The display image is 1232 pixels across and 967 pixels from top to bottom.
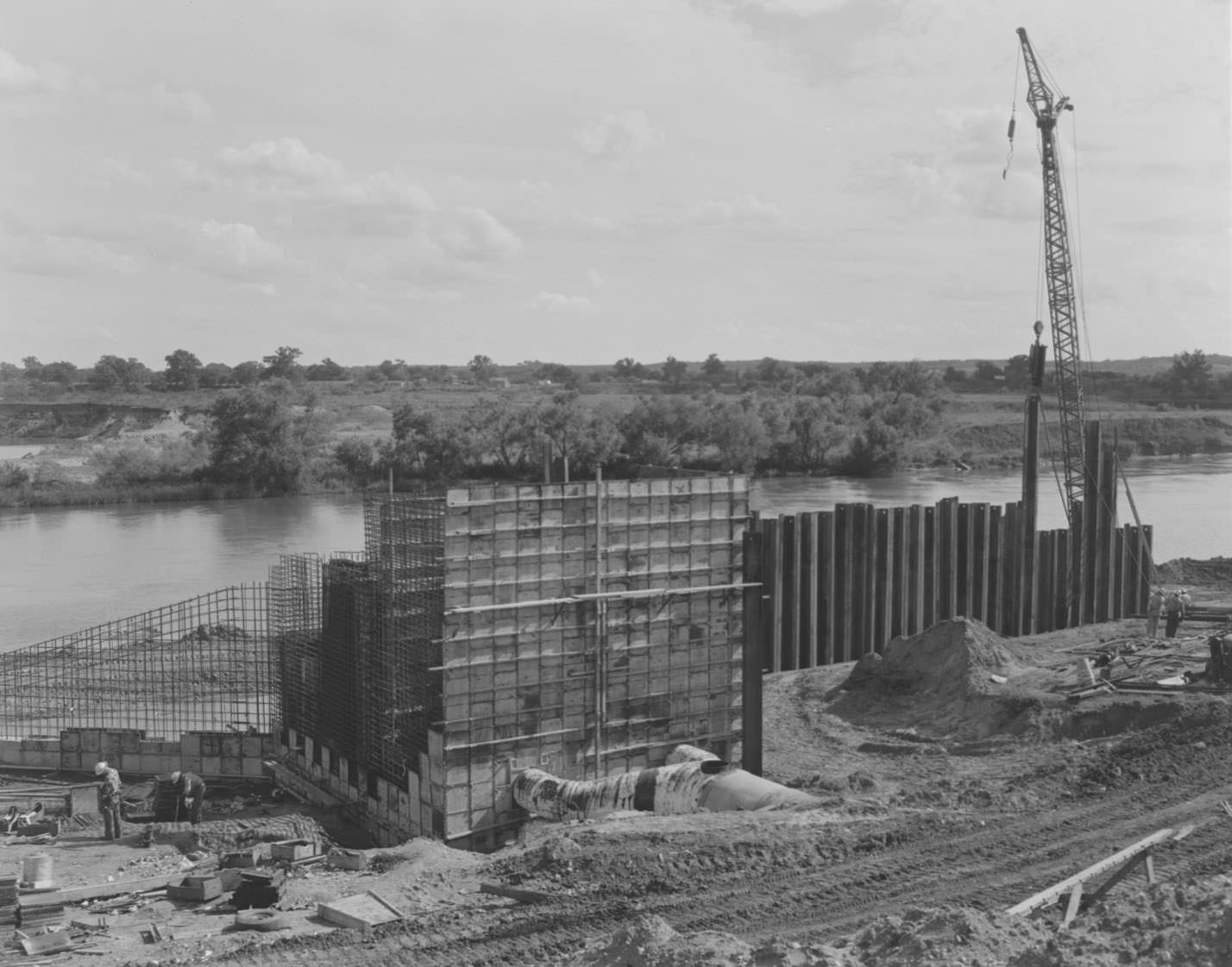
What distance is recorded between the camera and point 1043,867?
11539 millimetres

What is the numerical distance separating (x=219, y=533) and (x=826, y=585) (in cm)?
2964

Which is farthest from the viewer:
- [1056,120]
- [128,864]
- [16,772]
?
[1056,120]

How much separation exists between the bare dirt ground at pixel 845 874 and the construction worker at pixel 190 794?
1.17ft

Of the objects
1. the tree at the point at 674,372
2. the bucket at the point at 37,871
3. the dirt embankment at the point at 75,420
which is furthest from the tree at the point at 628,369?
the bucket at the point at 37,871

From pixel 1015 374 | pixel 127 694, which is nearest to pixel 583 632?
pixel 127 694

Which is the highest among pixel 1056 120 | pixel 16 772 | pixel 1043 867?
pixel 1056 120

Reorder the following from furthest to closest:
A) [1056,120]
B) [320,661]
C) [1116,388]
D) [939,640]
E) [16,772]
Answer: [1116,388] → [1056,120] → [939,640] → [16,772] → [320,661]

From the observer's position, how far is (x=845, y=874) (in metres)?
11.6

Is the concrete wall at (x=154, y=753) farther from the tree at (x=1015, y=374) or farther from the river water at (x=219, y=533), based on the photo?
the tree at (x=1015, y=374)

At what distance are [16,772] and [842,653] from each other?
13.3m

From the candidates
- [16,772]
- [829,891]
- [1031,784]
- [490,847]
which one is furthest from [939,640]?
[16,772]

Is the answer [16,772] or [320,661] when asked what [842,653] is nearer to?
[320,661]

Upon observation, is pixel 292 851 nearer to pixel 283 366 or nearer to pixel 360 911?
pixel 360 911

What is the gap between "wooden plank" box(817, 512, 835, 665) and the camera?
73.2 ft
